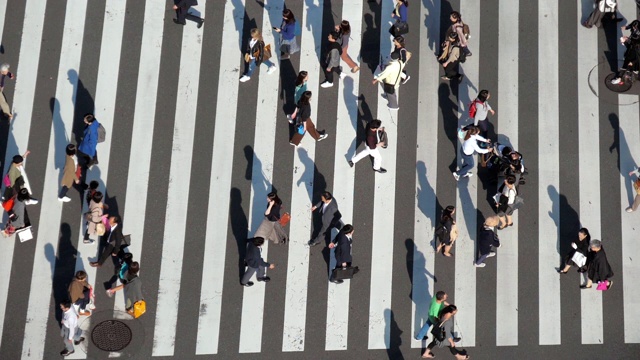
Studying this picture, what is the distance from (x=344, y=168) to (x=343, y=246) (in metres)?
2.52

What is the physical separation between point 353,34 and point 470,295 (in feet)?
24.1

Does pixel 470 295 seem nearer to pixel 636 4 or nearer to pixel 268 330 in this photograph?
pixel 268 330

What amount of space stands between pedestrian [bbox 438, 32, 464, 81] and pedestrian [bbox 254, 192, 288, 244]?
5.64 m

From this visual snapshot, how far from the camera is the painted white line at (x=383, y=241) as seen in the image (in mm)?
16719

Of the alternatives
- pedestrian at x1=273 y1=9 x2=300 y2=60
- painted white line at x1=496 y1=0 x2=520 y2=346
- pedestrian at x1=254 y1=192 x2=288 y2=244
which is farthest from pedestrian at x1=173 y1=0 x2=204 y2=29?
painted white line at x1=496 y1=0 x2=520 y2=346

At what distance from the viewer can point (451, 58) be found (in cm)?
1836

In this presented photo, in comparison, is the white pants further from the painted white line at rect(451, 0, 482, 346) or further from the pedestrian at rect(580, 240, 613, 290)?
the pedestrian at rect(580, 240, 613, 290)

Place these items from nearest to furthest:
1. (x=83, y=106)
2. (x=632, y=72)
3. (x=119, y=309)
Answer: (x=119, y=309) < (x=83, y=106) < (x=632, y=72)

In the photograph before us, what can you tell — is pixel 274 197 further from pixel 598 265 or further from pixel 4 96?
pixel 598 265

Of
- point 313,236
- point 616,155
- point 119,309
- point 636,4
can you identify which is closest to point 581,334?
point 616,155

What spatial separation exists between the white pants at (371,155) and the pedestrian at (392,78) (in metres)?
1.41

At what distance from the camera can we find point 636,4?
65.8 ft

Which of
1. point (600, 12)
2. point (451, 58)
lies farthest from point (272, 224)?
point (600, 12)

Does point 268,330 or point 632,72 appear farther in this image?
point 632,72
